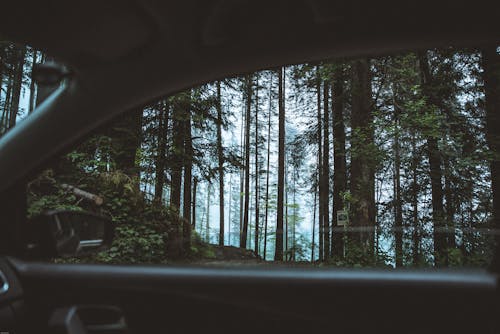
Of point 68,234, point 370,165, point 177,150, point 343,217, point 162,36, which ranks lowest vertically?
point 343,217

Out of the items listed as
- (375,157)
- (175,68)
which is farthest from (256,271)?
(375,157)

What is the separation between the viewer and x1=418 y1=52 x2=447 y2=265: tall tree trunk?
1002 cm

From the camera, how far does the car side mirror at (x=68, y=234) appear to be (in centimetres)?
139

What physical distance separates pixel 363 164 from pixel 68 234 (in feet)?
31.3

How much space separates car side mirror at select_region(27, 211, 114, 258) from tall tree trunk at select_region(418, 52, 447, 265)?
9.44m

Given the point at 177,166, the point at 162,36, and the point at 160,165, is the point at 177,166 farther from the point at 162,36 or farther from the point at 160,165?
the point at 162,36

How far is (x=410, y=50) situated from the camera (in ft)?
5.32

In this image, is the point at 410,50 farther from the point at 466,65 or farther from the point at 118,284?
the point at 466,65

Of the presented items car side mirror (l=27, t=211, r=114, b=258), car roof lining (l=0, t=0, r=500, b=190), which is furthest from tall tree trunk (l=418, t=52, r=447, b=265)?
car side mirror (l=27, t=211, r=114, b=258)

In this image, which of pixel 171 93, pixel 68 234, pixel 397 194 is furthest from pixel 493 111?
pixel 68 234

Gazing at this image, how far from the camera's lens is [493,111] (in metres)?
9.51

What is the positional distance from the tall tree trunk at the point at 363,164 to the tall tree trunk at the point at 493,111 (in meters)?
2.89

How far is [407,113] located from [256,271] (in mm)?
8523

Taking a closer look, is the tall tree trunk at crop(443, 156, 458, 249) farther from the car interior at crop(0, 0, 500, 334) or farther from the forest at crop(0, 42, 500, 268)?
the car interior at crop(0, 0, 500, 334)
